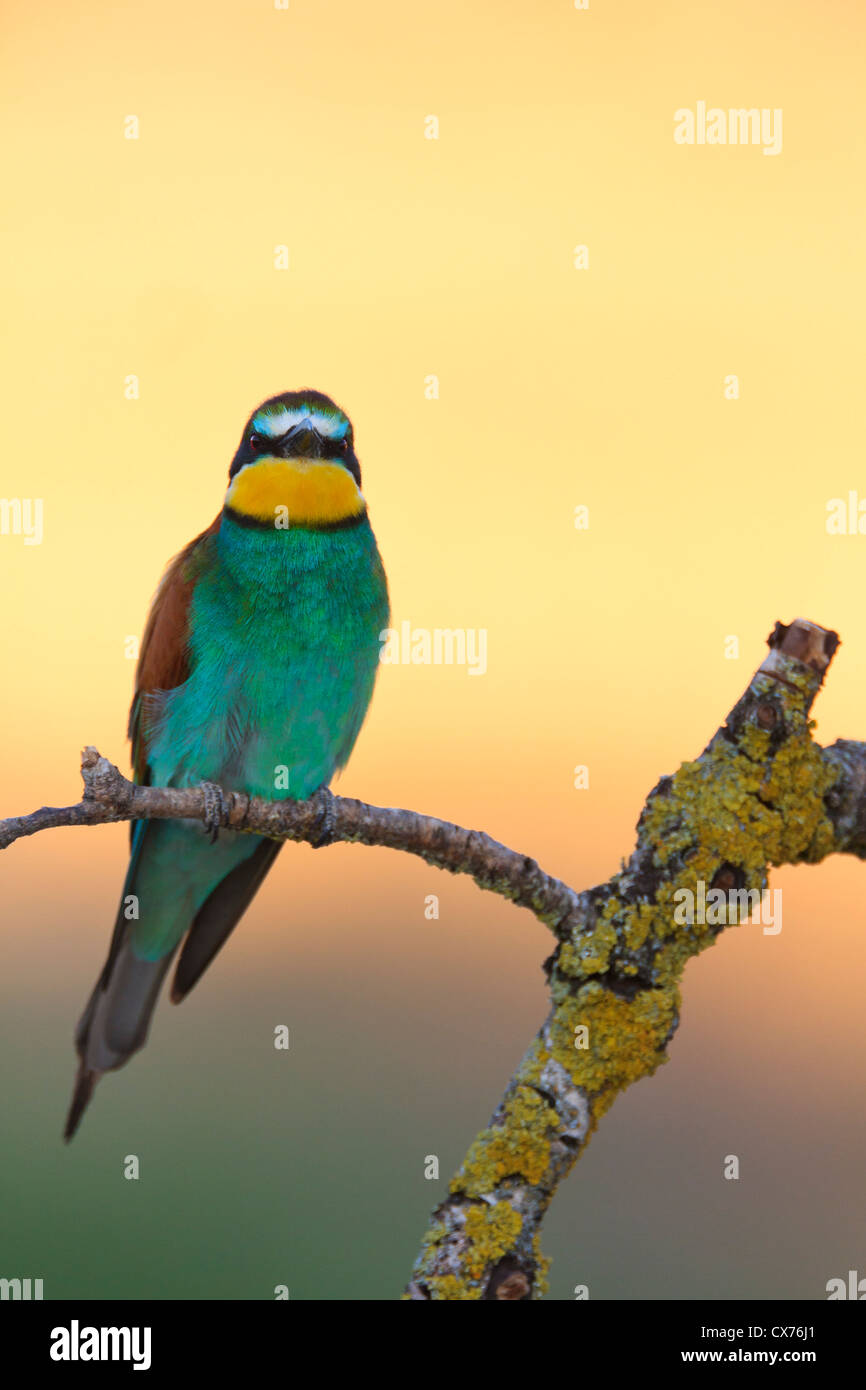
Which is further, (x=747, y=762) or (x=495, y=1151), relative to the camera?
(x=747, y=762)

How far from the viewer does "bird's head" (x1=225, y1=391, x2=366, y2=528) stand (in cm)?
287

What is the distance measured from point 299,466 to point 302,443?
5cm

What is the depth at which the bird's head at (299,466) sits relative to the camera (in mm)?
2865

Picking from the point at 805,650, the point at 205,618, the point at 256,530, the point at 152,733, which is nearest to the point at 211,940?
the point at 152,733

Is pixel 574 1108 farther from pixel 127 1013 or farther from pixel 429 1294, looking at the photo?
pixel 127 1013

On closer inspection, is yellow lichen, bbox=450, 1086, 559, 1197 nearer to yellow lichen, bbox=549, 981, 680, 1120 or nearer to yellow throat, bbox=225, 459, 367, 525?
yellow lichen, bbox=549, 981, 680, 1120

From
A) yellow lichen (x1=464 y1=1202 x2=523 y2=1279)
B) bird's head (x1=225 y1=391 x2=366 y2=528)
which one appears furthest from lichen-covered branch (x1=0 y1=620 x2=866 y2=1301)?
bird's head (x1=225 y1=391 x2=366 y2=528)

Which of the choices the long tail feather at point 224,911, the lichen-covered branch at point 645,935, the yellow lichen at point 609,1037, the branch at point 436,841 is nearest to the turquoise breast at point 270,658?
the long tail feather at point 224,911

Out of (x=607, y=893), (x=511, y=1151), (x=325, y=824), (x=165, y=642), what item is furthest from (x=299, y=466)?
(x=511, y=1151)

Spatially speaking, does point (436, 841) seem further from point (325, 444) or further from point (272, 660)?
point (325, 444)

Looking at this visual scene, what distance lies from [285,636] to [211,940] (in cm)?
83

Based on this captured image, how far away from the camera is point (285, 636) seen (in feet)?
9.46

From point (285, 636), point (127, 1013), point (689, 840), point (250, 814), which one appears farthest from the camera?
point (127, 1013)

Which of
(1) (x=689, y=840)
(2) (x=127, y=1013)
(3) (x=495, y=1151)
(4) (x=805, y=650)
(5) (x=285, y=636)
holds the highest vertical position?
(5) (x=285, y=636)
